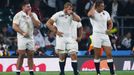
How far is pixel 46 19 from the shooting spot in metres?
26.0

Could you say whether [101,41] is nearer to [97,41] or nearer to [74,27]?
[97,41]

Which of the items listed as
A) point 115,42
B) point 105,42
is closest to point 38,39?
point 115,42

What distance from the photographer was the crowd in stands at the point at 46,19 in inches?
958

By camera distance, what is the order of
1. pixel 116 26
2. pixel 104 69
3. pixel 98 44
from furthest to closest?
pixel 116 26 < pixel 104 69 < pixel 98 44

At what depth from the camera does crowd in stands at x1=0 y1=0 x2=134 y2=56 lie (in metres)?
24.3

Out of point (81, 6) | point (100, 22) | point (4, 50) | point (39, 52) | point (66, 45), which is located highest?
point (81, 6)

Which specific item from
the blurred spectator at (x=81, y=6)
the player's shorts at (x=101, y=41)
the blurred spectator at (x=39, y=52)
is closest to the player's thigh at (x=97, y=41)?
the player's shorts at (x=101, y=41)

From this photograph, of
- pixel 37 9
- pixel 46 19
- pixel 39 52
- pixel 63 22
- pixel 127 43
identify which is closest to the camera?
pixel 63 22

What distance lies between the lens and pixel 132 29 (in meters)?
26.7

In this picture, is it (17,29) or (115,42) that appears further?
(115,42)

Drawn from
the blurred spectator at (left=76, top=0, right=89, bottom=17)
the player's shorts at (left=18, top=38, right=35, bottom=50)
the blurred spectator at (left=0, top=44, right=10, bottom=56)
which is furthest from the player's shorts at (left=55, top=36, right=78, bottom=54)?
the blurred spectator at (left=76, top=0, right=89, bottom=17)

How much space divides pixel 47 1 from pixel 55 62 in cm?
433

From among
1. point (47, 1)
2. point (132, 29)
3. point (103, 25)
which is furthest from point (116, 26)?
point (103, 25)

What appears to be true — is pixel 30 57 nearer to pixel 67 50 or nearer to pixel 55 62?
pixel 67 50
